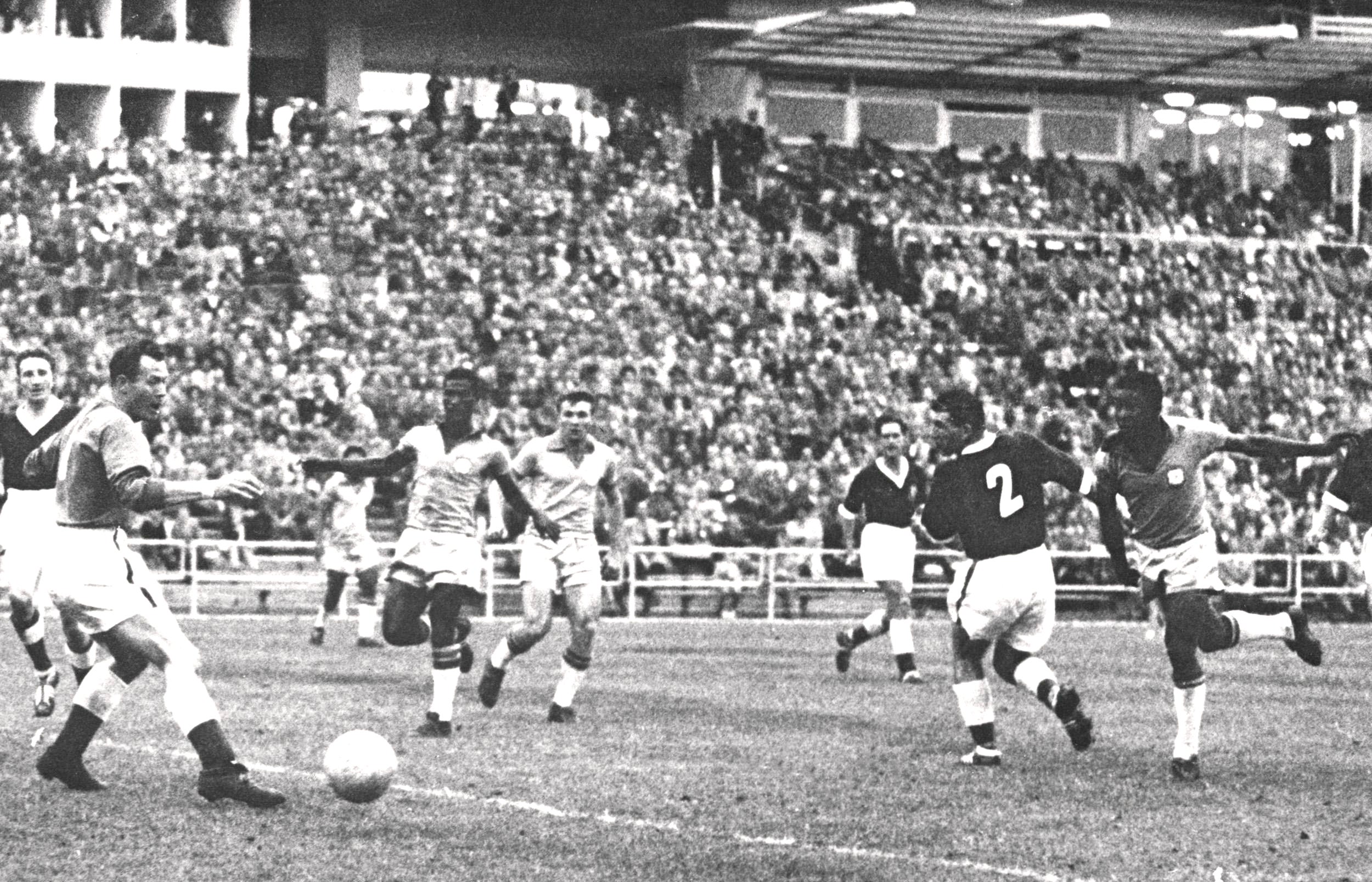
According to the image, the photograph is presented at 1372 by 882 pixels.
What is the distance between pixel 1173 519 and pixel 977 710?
1550mm

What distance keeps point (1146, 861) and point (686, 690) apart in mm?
9520

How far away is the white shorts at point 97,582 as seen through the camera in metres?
12.0

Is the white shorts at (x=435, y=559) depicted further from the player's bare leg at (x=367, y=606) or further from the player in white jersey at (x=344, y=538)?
the player in white jersey at (x=344, y=538)

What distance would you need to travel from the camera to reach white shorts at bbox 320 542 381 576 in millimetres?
27000

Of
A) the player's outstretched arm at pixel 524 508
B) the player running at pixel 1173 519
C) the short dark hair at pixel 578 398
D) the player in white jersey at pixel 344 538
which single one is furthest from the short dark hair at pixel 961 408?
the player in white jersey at pixel 344 538

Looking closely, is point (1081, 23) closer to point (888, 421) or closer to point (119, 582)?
point (888, 421)

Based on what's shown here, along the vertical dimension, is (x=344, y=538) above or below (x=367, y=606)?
above

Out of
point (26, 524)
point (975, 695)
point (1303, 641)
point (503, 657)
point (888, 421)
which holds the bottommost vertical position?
point (503, 657)

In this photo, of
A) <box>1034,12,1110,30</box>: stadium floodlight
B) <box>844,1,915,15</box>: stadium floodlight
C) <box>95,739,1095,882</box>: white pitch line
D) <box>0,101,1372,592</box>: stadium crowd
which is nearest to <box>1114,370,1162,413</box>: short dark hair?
<box>95,739,1095,882</box>: white pitch line

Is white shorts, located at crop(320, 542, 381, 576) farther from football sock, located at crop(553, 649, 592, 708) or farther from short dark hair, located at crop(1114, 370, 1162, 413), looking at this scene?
short dark hair, located at crop(1114, 370, 1162, 413)

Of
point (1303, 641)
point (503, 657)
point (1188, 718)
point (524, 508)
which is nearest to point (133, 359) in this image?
point (524, 508)

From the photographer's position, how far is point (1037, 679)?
46.0ft

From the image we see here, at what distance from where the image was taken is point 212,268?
1452 inches

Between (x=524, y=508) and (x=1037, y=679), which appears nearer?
(x=1037, y=679)
